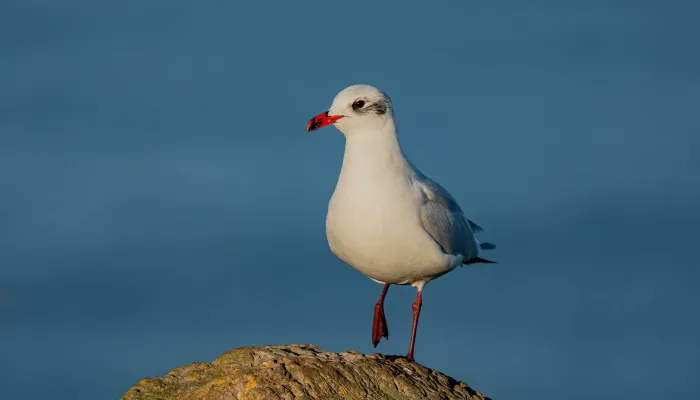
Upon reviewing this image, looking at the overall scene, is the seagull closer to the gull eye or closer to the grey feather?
the gull eye

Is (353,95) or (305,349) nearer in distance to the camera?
(305,349)

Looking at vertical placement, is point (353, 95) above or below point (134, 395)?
above

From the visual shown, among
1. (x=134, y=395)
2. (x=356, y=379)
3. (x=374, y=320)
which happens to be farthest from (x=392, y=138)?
(x=134, y=395)

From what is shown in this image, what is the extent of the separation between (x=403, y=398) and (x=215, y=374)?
221 cm

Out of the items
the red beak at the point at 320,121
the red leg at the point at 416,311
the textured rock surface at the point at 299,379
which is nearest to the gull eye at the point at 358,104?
the red beak at the point at 320,121

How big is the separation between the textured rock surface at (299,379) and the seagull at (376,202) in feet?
6.74

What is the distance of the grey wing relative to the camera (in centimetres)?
1445

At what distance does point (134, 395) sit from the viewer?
36.6 feet

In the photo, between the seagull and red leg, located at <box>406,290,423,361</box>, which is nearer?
the seagull

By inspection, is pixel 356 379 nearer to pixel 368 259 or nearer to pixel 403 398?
pixel 403 398

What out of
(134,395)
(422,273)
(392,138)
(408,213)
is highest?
(392,138)

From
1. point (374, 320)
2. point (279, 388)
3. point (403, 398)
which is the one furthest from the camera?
point (374, 320)

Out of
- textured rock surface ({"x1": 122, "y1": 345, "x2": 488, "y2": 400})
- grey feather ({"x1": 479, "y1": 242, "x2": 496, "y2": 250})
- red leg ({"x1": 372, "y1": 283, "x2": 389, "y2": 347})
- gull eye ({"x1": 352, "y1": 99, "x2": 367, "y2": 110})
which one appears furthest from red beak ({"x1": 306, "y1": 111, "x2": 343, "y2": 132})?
grey feather ({"x1": 479, "y1": 242, "x2": 496, "y2": 250})

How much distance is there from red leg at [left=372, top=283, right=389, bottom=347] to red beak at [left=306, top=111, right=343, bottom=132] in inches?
126
